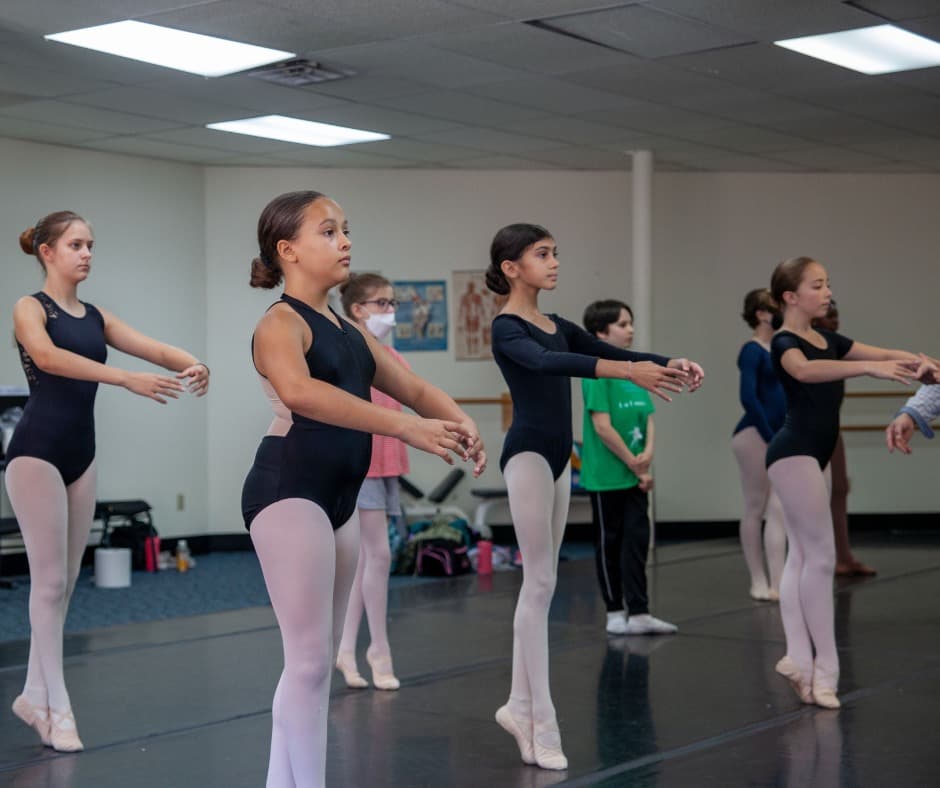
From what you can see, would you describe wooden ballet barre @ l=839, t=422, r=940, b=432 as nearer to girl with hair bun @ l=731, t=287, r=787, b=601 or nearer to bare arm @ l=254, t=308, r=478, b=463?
girl with hair bun @ l=731, t=287, r=787, b=601

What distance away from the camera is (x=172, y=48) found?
6414mm

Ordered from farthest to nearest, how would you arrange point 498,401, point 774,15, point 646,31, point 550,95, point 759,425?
point 498,401
point 550,95
point 759,425
point 646,31
point 774,15

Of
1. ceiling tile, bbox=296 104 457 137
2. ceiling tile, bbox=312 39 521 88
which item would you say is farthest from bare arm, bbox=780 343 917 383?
ceiling tile, bbox=296 104 457 137

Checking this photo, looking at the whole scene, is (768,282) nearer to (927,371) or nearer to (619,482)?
(619,482)

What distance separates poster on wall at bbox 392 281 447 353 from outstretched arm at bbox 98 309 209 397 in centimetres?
592

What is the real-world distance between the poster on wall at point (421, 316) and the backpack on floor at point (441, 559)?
7.23ft

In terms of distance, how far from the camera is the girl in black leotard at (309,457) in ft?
8.73

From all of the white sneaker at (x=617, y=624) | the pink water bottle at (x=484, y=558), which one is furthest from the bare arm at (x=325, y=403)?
the pink water bottle at (x=484, y=558)

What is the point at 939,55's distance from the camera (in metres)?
6.85

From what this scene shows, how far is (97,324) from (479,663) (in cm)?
230

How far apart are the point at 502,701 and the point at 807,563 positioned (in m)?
1.22

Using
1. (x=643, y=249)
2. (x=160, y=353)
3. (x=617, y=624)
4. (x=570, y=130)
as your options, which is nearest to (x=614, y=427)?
(x=617, y=624)

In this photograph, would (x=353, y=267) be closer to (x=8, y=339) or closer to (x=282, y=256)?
(x=8, y=339)

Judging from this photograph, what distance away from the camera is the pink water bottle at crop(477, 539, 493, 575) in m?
8.51
